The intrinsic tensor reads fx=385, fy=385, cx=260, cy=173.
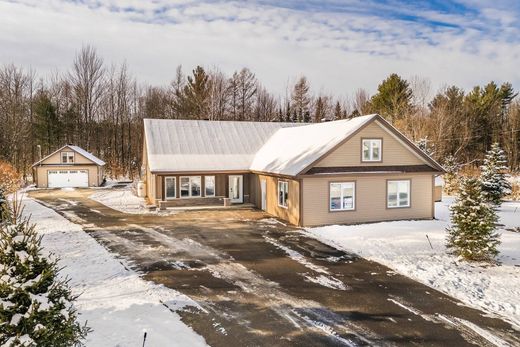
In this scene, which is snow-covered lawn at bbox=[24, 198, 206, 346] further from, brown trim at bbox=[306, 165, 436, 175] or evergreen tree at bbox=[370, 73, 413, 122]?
evergreen tree at bbox=[370, 73, 413, 122]

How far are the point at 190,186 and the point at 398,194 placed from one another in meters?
13.0

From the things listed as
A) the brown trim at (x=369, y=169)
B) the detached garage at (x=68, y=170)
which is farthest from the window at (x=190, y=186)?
the detached garage at (x=68, y=170)

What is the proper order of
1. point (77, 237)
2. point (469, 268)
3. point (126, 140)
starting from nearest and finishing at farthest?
point (469, 268) → point (77, 237) → point (126, 140)

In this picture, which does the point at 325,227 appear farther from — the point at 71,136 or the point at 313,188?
the point at 71,136

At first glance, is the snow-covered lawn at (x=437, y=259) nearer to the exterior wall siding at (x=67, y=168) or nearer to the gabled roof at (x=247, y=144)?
the gabled roof at (x=247, y=144)

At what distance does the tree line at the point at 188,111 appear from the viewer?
45.6 meters

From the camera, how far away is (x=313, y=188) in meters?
19.3

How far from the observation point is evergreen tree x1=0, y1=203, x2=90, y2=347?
5289mm

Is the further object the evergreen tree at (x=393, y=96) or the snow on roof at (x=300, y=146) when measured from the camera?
the evergreen tree at (x=393, y=96)

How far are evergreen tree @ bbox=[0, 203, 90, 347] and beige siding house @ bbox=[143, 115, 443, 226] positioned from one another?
14.1m

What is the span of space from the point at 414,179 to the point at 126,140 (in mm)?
44515

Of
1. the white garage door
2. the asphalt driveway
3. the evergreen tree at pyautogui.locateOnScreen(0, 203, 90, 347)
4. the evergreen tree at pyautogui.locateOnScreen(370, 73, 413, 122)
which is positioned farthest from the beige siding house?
the evergreen tree at pyautogui.locateOnScreen(370, 73, 413, 122)

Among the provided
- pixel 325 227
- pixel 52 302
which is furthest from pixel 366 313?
pixel 325 227

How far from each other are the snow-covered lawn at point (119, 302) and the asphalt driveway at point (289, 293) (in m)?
A: 0.43
